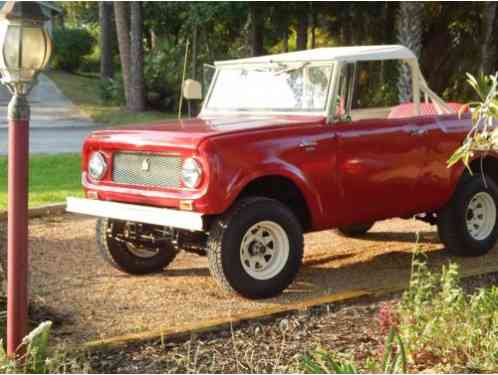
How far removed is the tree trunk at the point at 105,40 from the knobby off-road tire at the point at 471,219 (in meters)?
23.2

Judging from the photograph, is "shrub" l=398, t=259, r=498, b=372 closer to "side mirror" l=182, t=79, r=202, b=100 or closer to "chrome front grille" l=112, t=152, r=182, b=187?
"chrome front grille" l=112, t=152, r=182, b=187

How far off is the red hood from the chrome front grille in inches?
4.2

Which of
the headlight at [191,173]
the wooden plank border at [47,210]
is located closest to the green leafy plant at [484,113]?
the headlight at [191,173]

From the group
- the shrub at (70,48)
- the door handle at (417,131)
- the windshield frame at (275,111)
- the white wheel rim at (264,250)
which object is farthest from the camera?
the shrub at (70,48)

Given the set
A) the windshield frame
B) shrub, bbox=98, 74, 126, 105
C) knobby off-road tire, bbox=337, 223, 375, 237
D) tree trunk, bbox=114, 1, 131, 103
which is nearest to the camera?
the windshield frame

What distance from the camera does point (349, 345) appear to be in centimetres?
517

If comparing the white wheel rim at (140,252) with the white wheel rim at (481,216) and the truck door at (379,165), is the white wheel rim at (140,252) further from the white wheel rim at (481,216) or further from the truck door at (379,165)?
the white wheel rim at (481,216)

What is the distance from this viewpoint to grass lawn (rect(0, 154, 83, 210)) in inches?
405

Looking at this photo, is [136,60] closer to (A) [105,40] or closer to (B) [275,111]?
(A) [105,40]

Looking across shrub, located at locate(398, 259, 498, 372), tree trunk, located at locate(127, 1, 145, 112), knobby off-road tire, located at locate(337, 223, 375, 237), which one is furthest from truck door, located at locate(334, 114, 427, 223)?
tree trunk, located at locate(127, 1, 145, 112)

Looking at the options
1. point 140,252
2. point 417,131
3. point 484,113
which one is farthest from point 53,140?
point 484,113

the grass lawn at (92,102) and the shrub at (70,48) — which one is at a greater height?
the shrub at (70,48)

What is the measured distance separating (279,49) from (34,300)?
2702 cm

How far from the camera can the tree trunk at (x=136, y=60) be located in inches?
926
